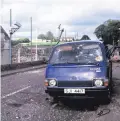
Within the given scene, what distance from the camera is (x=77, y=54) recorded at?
8.80 meters

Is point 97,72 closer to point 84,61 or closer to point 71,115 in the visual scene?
point 84,61

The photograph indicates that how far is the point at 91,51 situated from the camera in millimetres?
8836

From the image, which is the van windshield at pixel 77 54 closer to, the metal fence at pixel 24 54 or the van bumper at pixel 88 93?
the van bumper at pixel 88 93

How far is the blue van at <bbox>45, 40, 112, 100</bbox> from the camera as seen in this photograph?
791 centimetres

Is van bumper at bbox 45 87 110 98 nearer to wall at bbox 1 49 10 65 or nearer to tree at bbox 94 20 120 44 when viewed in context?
wall at bbox 1 49 10 65

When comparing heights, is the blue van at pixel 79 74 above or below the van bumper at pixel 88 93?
above

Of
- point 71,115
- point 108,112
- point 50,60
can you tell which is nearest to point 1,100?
point 50,60

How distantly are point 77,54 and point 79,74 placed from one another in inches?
37.0

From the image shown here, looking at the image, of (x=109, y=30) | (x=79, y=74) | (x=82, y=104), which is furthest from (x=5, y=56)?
(x=109, y=30)

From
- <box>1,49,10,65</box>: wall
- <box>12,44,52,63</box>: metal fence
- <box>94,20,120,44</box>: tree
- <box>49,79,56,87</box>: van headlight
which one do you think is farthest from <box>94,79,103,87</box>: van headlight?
<box>94,20,120,44</box>: tree

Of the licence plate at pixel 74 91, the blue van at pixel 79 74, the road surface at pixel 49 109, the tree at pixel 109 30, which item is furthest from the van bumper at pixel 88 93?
the tree at pixel 109 30

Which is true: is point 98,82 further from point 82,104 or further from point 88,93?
point 82,104

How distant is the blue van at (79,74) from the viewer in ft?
26.0

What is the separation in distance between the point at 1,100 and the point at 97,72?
10.5 feet
